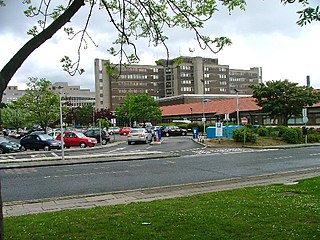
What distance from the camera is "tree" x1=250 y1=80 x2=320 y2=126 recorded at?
39531 mm

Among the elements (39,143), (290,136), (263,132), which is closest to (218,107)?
(263,132)

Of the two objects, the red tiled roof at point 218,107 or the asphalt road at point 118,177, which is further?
the red tiled roof at point 218,107

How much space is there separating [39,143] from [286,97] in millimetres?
24305

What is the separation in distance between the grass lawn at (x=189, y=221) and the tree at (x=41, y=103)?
4084cm

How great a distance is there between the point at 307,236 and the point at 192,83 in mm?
135696

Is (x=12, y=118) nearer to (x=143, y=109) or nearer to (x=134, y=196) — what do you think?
(x=143, y=109)

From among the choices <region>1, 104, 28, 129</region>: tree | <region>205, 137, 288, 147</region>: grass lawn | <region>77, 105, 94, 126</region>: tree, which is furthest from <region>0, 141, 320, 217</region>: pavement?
<region>77, 105, 94, 126</region>: tree

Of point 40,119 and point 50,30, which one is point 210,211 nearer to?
point 50,30

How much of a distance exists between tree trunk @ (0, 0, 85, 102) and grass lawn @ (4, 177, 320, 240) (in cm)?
251

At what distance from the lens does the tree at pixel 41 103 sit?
1868 inches

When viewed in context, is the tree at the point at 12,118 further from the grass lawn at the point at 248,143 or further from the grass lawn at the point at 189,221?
the grass lawn at the point at 189,221

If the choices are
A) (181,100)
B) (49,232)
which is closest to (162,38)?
(49,232)

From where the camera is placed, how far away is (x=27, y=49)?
5.08 metres

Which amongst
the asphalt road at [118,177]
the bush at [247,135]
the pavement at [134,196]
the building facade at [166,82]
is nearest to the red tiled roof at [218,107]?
the bush at [247,135]
